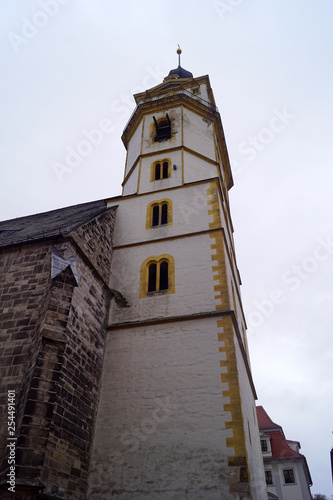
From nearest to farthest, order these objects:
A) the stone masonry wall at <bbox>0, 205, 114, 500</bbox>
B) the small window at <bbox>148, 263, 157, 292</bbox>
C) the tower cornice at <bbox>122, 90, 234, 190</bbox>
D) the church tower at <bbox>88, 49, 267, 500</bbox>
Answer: the stone masonry wall at <bbox>0, 205, 114, 500</bbox>, the church tower at <bbox>88, 49, 267, 500</bbox>, the small window at <bbox>148, 263, 157, 292</bbox>, the tower cornice at <bbox>122, 90, 234, 190</bbox>

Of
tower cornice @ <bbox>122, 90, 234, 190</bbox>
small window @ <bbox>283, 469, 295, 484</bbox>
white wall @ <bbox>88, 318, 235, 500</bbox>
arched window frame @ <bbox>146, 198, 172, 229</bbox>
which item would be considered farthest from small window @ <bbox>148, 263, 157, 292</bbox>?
small window @ <bbox>283, 469, 295, 484</bbox>

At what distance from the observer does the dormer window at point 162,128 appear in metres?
18.3

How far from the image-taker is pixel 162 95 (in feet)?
67.8

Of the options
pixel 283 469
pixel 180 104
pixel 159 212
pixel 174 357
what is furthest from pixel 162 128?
pixel 283 469

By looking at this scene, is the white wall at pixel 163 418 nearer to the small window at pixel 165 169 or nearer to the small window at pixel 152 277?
the small window at pixel 152 277

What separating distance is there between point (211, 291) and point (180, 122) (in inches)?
383

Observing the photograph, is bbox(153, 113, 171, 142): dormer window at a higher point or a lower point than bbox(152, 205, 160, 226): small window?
higher

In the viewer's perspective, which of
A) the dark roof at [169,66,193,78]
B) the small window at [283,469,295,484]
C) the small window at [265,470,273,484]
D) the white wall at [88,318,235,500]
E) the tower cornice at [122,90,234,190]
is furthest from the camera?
the dark roof at [169,66,193,78]

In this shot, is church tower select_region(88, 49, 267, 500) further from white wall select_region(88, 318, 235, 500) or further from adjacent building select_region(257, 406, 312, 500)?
adjacent building select_region(257, 406, 312, 500)

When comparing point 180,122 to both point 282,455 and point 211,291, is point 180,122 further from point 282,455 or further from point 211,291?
point 282,455

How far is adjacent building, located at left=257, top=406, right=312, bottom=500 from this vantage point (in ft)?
85.9

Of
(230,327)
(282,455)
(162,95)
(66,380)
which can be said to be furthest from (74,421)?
(282,455)

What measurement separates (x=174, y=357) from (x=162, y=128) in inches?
467

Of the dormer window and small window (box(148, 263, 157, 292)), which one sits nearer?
small window (box(148, 263, 157, 292))
